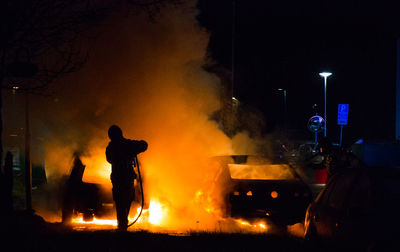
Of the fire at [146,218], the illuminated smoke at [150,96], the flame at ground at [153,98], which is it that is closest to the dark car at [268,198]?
the fire at [146,218]

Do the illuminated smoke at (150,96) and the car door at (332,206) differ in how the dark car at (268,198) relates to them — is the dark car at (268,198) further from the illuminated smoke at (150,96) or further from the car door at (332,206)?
the illuminated smoke at (150,96)

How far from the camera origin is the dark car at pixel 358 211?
167 inches

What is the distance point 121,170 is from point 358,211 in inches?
177

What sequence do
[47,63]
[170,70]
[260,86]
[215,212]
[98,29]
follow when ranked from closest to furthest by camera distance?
[215,212], [47,63], [98,29], [170,70], [260,86]

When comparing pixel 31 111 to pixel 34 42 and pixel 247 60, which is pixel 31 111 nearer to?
pixel 34 42

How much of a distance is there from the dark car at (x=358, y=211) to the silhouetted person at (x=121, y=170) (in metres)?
3.23

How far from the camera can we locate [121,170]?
26.8 feet

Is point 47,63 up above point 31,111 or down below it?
above

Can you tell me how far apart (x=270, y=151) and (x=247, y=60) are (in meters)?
17.3

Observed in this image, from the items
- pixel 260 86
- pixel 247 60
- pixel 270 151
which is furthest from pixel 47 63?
pixel 260 86

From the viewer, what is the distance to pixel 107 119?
45.4ft

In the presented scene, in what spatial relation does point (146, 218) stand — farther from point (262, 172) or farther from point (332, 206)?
point (332, 206)

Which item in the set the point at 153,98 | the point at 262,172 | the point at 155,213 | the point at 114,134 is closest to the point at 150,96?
the point at 153,98

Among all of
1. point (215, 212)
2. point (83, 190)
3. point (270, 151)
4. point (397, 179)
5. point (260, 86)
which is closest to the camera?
point (397, 179)
